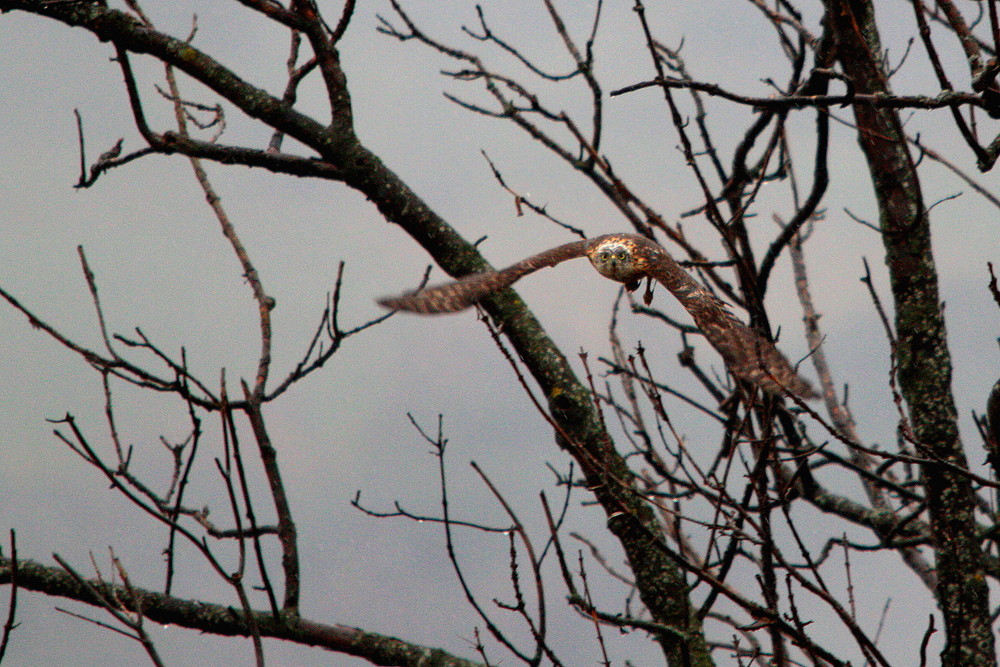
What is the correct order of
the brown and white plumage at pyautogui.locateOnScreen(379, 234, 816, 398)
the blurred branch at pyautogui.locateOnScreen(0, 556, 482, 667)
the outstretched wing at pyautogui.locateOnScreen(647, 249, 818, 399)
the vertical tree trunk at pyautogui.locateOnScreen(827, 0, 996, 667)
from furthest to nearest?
the vertical tree trunk at pyautogui.locateOnScreen(827, 0, 996, 667) → the blurred branch at pyautogui.locateOnScreen(0, 556, 482, 667) → the brown and white plumage at pyautogui.locateOnScreen(379, 234, 816, 398) → the outstretched wing at pyautogui.locateOnScreen(647, 249, 818, 399)

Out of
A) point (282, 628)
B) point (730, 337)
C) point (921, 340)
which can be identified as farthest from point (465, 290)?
point (921, 340)

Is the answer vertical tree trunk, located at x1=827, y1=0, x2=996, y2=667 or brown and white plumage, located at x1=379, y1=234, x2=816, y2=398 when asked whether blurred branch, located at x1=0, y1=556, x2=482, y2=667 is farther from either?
vertical tree trunk, located at x1=827, y1=0, x2=996, y2=667

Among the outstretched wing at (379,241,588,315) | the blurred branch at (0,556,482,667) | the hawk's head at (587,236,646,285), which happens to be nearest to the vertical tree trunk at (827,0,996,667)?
the hawk's head at (587,236,646,285)

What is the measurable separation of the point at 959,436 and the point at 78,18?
383 centimetres

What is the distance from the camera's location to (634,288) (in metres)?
4.11

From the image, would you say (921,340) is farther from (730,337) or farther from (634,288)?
(634,288)

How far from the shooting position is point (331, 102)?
3885mm

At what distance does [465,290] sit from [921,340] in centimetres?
186

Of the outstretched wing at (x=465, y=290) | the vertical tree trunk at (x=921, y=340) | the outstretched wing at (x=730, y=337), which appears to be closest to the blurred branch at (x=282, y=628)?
the outstretched wing at (x=465, y=290)

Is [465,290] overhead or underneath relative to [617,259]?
underneath

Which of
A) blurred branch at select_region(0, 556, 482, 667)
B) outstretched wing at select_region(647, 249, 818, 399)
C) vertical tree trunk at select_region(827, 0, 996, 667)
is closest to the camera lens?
outstretched wing at select_region(647, 249, 818, 399)

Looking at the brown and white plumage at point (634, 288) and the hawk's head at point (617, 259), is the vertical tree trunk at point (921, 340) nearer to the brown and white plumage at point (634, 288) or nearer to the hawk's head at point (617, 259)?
the brown and white plumage at point (634, 288)

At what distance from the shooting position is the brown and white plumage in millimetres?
3123

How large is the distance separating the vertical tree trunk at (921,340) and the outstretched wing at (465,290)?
4.19ft
